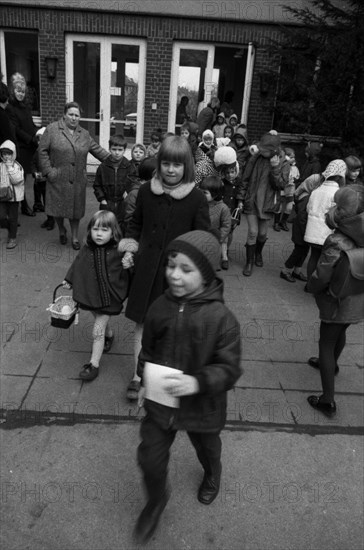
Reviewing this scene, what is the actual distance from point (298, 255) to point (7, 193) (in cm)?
380

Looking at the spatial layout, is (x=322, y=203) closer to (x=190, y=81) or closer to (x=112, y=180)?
(x=112, y=180)

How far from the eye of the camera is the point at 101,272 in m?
3.49

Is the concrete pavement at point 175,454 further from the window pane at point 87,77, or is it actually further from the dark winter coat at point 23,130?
the window pane at point 87,77

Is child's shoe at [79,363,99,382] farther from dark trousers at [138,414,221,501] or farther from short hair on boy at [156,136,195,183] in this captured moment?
short hair on boy at [156,136,195,183]

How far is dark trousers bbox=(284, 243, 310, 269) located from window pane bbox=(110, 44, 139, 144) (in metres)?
6.49

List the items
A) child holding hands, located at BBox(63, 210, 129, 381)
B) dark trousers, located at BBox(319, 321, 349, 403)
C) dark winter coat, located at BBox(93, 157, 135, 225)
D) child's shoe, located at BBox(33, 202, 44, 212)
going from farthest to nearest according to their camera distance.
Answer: child's shoe, located at BBox(33, 202, 44, 212) < dark winter coat, located at BBox(93, 157, 135, 225) < child holding hands, located at BBox(63, 210, 129, 381) < dark trousers, located at BBox(319, 321, 349, 403)

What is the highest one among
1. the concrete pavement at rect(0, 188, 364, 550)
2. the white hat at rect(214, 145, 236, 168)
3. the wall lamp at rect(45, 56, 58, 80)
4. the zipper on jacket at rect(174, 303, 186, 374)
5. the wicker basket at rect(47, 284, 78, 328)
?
the wall lamp at rect(45, 56, 58, 80)

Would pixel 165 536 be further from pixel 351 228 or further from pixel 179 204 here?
pixel 351 228

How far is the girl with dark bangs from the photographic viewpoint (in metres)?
2.97

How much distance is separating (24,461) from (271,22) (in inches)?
398

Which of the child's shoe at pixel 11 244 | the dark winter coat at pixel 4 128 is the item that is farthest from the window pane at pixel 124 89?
the child's shoe at pixel 11 244

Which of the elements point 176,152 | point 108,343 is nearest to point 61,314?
point 108,343

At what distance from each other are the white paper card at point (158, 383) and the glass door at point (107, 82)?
9739 millimetres

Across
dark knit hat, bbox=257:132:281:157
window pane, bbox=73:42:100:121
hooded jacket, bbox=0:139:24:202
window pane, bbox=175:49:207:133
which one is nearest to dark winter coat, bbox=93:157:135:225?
hooded jacket, bbox=0:139:24:202
